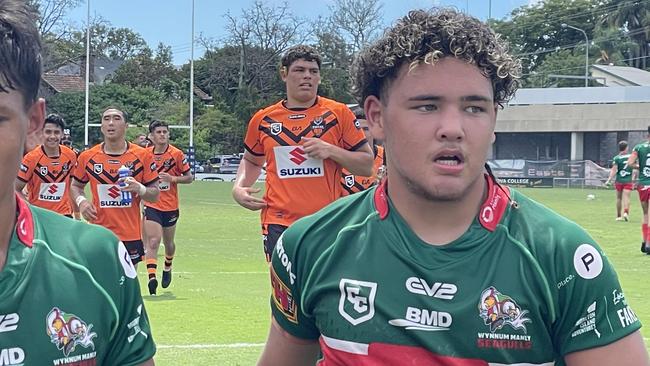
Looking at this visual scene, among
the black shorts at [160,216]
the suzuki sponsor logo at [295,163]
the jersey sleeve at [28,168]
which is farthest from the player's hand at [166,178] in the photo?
the suzuki sponsor logo at [295,163]

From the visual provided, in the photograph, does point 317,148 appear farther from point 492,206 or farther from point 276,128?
point 492,206

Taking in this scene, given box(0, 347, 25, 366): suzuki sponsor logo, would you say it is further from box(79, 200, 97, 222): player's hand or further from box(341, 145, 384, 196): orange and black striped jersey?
box(79, 200, 97, 222): player's hand

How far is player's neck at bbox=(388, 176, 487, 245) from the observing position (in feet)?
9.75

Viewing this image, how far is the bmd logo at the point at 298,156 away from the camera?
9.46 m

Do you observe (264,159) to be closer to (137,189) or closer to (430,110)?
(137,189)

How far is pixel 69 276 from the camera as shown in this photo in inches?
98.0

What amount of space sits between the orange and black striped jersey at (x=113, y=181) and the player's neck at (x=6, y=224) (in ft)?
34.3

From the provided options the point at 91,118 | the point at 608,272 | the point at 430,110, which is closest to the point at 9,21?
the point at 430,110

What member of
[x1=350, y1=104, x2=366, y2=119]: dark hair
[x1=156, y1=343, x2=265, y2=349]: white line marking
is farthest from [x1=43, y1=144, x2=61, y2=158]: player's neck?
[x1=156, y1=343, x2=265, y2=349]: white line marking

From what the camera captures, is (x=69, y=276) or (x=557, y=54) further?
Result: (x=557, y=54)

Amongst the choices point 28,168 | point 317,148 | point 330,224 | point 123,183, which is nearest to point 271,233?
point 317,148

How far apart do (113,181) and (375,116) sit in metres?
10.2

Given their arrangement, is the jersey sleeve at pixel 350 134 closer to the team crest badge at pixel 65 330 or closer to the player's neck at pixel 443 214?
the player's neck at pixel 443 214

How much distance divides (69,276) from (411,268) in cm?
103
